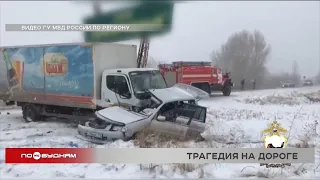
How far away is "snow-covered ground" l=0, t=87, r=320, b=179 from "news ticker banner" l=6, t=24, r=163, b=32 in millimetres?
1249

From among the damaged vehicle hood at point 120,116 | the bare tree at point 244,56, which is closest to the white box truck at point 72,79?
the damaged vehicle hood at point 120,116

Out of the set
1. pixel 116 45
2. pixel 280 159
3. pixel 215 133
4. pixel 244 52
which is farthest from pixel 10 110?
pixel 280 159

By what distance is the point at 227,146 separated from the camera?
4.23 meters

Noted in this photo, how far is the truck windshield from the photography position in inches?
184

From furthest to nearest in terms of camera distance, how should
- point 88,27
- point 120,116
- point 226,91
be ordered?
point 120,116 → point 226,91 → point 88,27

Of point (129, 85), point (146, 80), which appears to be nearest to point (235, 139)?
point (146, 80)

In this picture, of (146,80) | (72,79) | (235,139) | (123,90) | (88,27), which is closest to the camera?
(88,27)

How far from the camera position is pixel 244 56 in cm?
411

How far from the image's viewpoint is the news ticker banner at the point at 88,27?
4.06 meters

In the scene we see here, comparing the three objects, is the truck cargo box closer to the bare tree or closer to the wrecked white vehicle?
the wrecked white vehicle

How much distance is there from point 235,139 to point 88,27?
2.27 meters

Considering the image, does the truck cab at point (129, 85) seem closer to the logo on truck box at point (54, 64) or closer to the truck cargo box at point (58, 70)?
the truck cargo box at point (58, 70)

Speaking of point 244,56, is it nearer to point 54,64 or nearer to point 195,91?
point 195,91

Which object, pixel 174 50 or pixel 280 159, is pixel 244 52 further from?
pixel 280 159
